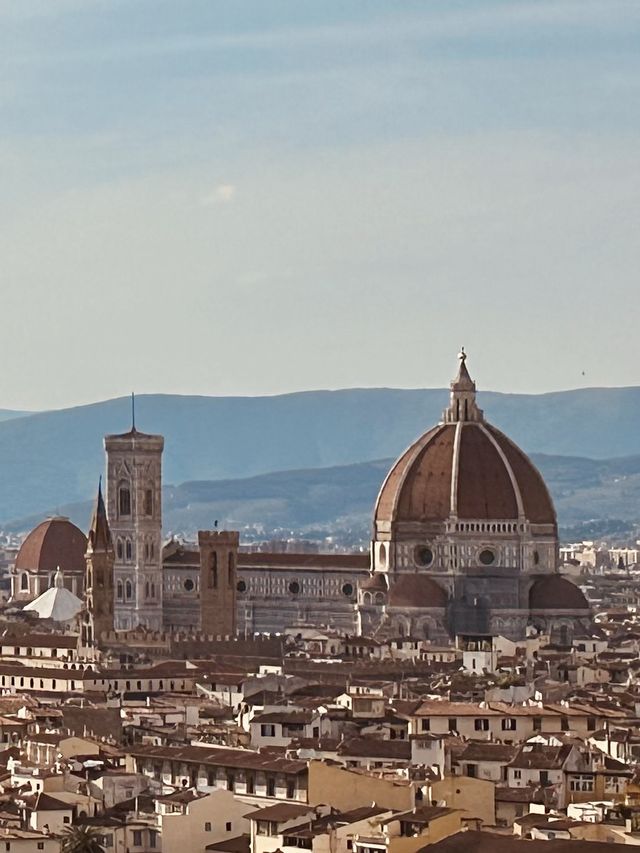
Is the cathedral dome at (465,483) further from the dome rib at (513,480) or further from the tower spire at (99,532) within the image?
the tower spire at (99,532)

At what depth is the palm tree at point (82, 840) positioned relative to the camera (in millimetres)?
53000

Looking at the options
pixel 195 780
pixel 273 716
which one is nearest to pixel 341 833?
pixel 195 780

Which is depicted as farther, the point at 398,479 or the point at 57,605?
the point at 398,479

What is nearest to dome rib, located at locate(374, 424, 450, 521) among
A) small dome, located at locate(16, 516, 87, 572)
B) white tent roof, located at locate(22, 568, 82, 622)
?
white tent roof, located at locate(22, 568, 82, 622)

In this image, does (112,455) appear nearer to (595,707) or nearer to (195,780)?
(595,707)

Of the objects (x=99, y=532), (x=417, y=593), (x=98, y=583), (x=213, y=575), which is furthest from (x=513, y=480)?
(x=98, y=583)

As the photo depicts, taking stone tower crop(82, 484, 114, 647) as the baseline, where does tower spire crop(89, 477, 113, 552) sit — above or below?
above

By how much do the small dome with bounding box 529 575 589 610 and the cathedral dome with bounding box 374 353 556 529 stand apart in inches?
161

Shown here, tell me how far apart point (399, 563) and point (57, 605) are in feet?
45.7

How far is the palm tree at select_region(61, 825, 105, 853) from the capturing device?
174 feet

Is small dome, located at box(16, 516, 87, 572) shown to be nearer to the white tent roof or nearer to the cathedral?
the cathedral

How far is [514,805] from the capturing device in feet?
187

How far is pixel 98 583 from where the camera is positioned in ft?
407

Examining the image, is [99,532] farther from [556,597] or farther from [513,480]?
[513,480]
